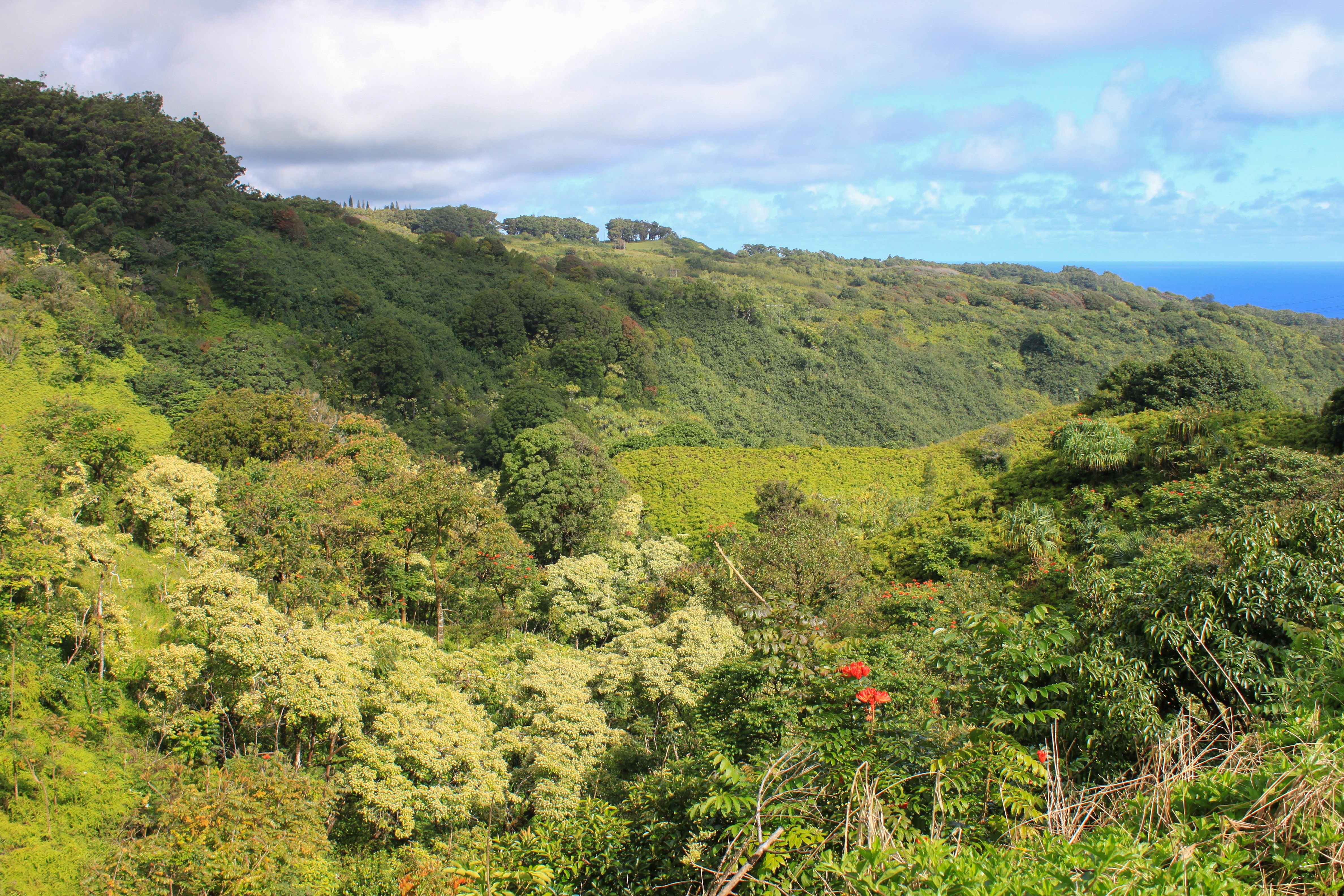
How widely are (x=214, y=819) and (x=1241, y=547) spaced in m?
9.02

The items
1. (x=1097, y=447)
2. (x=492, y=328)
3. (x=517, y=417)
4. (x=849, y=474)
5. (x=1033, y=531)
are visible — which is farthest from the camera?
(x=492, y=328)

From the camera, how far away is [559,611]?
15.8 metres

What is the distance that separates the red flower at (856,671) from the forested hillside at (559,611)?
0.03m

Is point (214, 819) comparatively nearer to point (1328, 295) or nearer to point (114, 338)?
point (114, 338)

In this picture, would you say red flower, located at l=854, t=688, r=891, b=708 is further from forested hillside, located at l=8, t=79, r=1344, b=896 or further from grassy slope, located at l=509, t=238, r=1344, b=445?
grassy slope, located at l=509, t=238, r=1344, b=445

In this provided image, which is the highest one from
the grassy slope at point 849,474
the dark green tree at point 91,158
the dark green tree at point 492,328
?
Answer: the dark green tree at point 91,158

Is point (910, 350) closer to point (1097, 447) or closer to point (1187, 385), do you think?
point (1187, 385)

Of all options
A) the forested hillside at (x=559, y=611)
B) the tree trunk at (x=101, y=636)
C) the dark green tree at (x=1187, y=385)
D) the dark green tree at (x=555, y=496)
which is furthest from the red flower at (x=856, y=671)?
the dark green tree at (x=1187, y=385)

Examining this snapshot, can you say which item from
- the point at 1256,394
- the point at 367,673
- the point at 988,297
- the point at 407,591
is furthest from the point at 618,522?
the point at 988,297

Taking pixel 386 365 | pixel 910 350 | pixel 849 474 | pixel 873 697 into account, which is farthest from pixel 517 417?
pixel 910 350

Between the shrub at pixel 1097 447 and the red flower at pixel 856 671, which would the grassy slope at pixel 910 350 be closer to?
the shrub at pixel 1097 447

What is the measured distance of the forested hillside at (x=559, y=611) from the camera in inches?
155

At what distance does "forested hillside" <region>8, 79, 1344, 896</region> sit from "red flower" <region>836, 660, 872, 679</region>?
3 centimetres

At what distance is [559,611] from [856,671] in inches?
455
